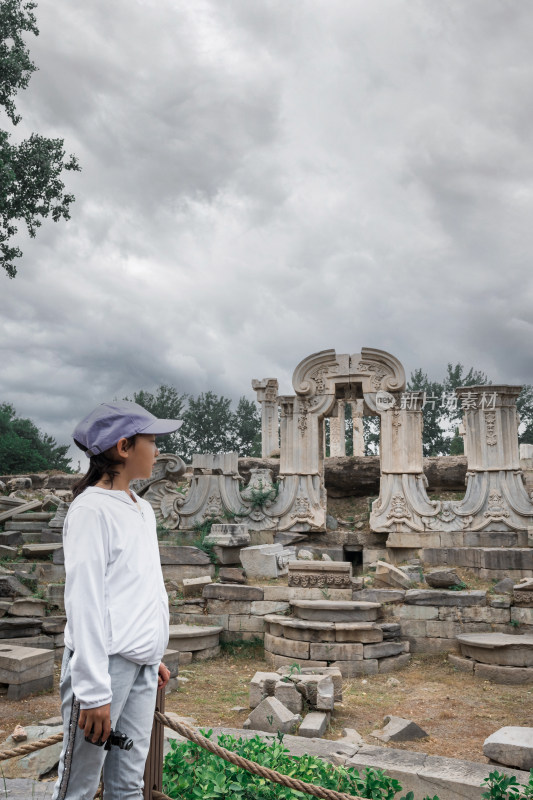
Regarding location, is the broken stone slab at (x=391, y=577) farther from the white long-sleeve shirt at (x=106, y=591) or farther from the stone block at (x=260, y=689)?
the white long-sleeve shirt at (x=106, y=591)

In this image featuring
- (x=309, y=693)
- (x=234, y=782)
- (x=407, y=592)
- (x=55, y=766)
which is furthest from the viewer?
(x=407, y=592)

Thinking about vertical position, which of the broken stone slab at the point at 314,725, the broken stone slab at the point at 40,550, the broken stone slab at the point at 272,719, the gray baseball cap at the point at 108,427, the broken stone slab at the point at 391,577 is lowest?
the broken stone slab at the point at 314,725

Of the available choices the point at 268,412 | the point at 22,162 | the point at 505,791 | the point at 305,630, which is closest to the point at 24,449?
the point at 268,412

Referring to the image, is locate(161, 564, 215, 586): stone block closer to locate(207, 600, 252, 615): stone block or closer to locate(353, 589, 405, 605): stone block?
locate(207, 600, 252, 615): stone block

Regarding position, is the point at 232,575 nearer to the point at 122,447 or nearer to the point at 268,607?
the point at 268,607

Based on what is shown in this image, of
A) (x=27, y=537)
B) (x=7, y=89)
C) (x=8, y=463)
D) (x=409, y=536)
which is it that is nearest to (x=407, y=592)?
(x=409, y=536)

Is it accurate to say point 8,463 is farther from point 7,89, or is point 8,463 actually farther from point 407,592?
point 407,592

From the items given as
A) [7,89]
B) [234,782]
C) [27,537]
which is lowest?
[234,782]

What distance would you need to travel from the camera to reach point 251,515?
11.5 metres

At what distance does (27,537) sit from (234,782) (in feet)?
29.0

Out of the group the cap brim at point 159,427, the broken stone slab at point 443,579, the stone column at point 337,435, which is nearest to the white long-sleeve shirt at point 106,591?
the cap brim at point 159,427

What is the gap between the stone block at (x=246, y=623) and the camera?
8852 millimetres

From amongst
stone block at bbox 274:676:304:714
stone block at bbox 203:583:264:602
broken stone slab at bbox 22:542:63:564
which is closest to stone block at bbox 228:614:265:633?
stone block at bbox 203:583:264:602

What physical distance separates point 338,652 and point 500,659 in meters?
2.03
